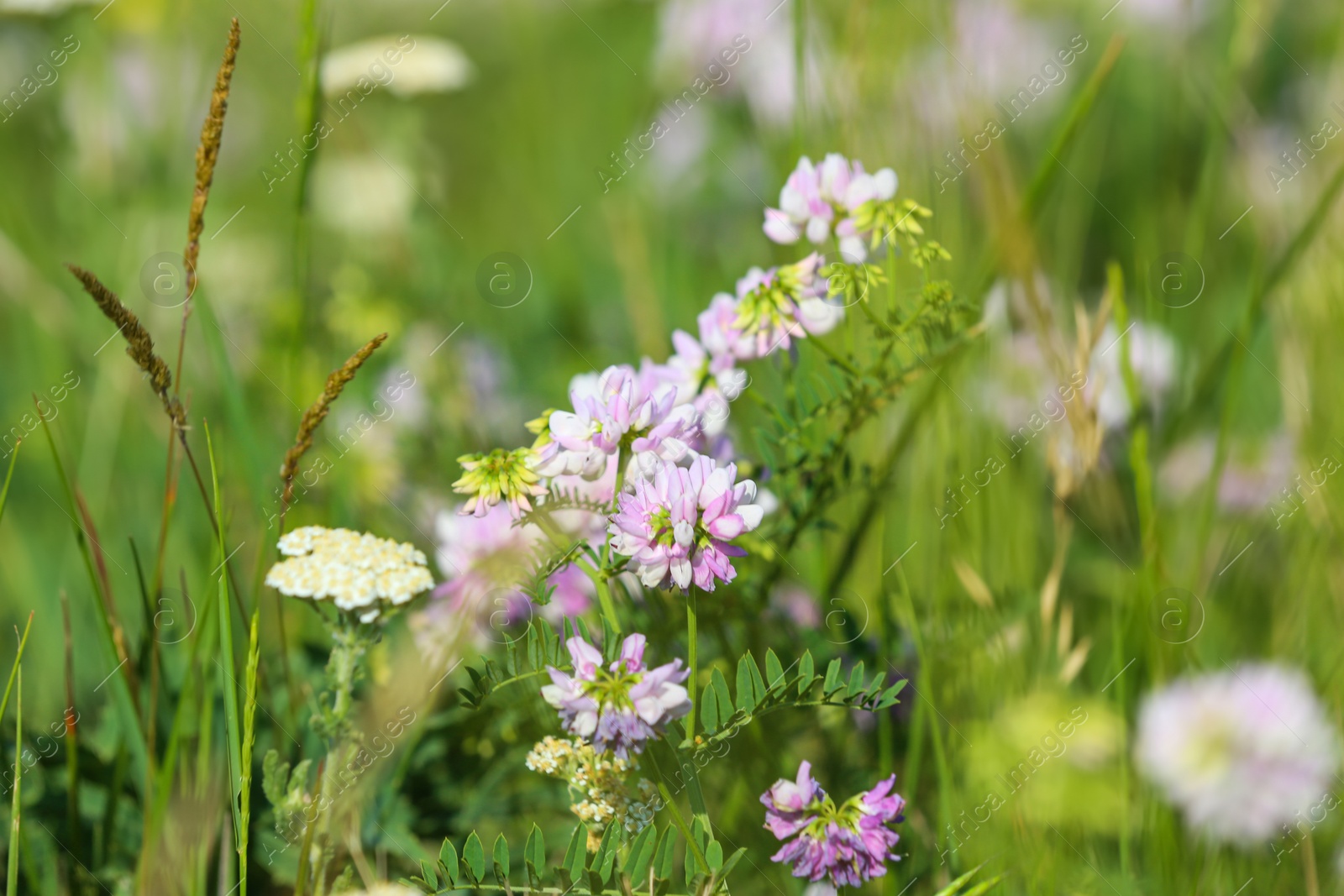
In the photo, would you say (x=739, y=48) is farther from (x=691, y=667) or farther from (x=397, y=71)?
(x=691, y=667)

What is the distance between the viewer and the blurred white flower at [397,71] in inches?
79.0

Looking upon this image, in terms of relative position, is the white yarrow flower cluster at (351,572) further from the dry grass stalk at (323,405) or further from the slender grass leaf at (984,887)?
the slender grass leaf at (984,887)

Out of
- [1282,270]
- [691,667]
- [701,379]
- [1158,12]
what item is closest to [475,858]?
[691,667]

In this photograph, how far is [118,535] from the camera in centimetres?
173

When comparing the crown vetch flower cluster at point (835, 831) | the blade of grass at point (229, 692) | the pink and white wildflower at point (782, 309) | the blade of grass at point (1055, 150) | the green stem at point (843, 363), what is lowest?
the crown vetch flower cluster at point (835, 831)

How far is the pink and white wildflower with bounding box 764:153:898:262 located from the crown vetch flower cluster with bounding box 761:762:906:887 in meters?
0.44

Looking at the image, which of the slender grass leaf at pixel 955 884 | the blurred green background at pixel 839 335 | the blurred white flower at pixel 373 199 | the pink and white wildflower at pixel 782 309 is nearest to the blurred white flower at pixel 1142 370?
the blurred green background at pixel 839 335

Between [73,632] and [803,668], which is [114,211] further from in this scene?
[803,668]

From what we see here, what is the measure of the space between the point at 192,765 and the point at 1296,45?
3.24 meters

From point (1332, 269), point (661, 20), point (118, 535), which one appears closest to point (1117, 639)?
point (1332, 269)

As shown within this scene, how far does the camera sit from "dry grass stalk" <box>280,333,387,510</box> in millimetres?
753

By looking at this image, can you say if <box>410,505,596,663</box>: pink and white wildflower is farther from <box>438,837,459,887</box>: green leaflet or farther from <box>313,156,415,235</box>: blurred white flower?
<box>313,156,415,235</box>: blurred white flower

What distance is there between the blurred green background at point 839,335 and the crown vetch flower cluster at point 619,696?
0.33 m

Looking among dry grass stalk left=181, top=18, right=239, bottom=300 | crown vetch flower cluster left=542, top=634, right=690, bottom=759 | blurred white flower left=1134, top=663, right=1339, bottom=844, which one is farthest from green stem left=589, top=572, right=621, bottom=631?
blurred white flower left=1134, top=663, right=1339, bottom=844
